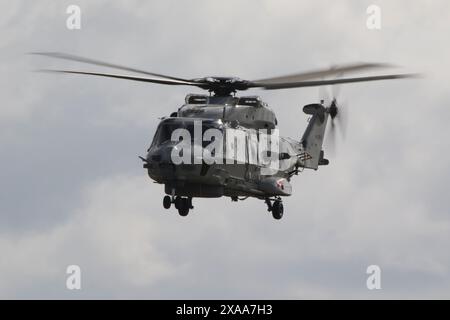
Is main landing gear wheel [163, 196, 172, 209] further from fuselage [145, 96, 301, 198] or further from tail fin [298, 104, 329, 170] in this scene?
tail fin [298, 104, 329, 170]

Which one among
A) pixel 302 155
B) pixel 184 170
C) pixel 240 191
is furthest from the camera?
pixel 302 155

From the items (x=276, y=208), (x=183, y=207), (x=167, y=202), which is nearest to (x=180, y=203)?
(x=183, y=207)

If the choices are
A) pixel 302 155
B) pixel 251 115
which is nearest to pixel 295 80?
pixel 251 115

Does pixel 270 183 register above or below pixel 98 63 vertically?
below

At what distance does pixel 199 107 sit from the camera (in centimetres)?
6000

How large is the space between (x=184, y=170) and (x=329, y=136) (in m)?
13.9

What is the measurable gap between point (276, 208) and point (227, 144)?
20.6ft

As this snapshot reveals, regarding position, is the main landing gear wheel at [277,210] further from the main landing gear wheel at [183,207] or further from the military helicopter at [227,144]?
the main landing gear wheel at [183,207]

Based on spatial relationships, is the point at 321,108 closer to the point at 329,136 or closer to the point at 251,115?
the point at 329,136

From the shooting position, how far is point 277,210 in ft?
206

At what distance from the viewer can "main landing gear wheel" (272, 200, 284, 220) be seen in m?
62.8

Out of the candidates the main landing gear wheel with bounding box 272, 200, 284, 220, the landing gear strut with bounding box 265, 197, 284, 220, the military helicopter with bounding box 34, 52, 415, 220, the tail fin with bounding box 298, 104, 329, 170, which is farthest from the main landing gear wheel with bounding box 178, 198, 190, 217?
the tail fin with bounding box 298, 104, 329, 170

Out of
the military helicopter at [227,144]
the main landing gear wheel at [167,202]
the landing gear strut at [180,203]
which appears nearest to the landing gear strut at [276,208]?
the military helicopter at [227,144]

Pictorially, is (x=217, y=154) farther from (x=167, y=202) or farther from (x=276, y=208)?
(x=276, y=208)
